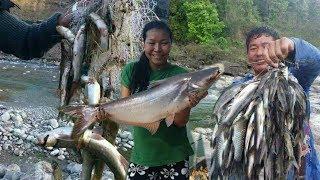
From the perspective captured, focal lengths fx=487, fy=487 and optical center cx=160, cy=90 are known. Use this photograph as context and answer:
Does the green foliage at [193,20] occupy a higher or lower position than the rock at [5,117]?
higher

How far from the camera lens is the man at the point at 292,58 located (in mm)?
2346

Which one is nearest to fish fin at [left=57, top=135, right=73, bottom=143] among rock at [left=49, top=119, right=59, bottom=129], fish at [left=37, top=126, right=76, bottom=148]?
fish at [left=37, top=126, right=76, bottom=148]

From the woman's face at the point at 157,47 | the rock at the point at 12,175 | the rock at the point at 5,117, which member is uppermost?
the woman's face at the point at 157,47

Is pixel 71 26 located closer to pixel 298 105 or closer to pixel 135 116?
pixel 135 116

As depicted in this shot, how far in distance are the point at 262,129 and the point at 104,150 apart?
201cm

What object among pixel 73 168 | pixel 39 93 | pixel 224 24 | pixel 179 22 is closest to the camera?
pixel 73 168

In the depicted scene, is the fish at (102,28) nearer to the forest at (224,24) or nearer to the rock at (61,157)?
the rock at (61,157)

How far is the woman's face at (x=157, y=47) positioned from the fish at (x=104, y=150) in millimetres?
770

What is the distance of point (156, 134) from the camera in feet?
11.0

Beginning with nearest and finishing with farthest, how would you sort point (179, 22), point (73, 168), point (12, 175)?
1. point (12, 175)
2. point (73, 168)
3. point (179, 22)

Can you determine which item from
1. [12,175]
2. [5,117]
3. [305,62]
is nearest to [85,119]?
[305,62]

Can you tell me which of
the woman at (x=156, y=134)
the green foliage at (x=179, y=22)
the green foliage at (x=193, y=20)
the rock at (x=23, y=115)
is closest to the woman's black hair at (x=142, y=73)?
the woman at (x=156, y=134)

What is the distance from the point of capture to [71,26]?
316cm

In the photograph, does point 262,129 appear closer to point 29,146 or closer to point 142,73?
point 142,73
